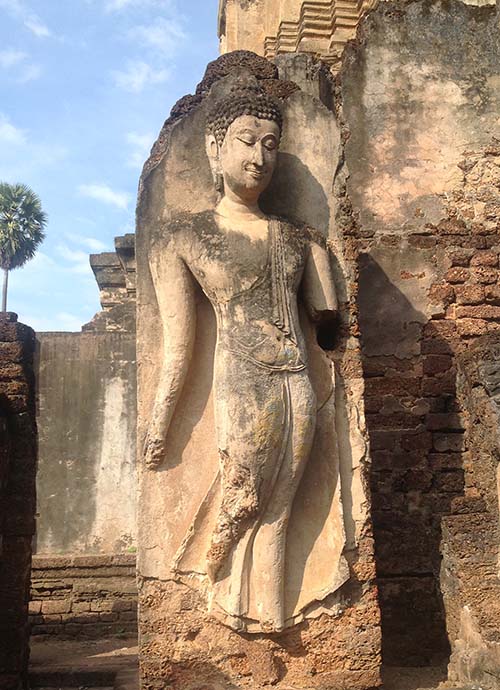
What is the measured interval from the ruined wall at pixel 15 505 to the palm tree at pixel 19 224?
25365 mm

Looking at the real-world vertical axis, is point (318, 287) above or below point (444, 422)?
above

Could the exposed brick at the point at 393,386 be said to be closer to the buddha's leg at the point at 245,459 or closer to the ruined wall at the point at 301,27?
the buddha's leg at the point at 245,459

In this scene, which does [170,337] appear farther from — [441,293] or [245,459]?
[441,293]

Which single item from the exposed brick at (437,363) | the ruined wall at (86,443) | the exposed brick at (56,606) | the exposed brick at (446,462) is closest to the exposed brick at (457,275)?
the exposed brick at (437,363)

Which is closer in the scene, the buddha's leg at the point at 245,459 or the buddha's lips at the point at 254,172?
the buddha's leg at the point at 245,459

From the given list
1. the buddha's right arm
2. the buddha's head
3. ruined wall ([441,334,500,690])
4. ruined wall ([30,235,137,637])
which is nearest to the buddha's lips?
the buddha's head

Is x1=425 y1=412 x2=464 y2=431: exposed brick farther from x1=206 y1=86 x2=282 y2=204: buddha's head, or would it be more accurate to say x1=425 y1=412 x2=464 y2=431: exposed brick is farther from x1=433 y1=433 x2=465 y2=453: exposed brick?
x1=206 y1=86 x2=282 y2=204: buddha's head

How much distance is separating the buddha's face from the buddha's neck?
0.04 metres

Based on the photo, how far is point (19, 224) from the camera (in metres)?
29.8

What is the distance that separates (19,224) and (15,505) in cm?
2603

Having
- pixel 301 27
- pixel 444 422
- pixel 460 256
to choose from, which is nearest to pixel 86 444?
pixel 301 27

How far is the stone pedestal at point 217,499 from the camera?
12.4ft

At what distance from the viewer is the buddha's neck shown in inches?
163

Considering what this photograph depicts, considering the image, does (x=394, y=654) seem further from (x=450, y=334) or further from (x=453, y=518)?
(x=450, y=334)
